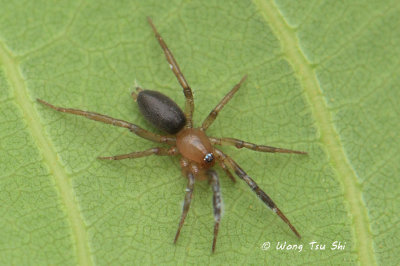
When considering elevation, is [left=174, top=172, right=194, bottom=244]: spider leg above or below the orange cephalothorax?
below

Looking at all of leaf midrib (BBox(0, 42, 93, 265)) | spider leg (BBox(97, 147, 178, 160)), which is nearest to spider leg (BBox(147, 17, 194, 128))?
spider leg (BBox(97, 147, 178, 160))

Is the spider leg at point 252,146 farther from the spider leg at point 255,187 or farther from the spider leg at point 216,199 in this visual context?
the spider leg at point 216,199

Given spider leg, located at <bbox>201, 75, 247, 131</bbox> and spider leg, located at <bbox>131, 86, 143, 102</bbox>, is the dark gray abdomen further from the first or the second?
spider leg, located at <bbox>201, 75, 247, 131</bbox>

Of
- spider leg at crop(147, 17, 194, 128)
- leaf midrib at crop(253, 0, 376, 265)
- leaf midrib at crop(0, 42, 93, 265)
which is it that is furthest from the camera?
spider leg at crop(147, 17, 194, 128)

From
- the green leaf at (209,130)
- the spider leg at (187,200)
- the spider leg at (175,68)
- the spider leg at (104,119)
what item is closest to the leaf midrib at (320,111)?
the green leaf at (209,130)

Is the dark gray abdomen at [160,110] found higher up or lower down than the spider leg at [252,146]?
higher up

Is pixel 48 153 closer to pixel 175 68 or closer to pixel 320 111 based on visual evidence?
pixel 175 68

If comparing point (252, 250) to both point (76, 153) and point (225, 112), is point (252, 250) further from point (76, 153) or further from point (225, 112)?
point (76, 153)
